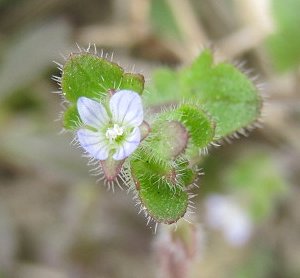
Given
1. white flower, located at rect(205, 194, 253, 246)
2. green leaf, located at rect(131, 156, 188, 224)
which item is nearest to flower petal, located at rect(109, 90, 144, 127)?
green leaf, located at rect(131, 156, 188, 224)

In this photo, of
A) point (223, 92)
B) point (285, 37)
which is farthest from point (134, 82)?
point (285, 37)

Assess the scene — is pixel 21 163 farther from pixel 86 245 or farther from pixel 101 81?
pixel 101 81

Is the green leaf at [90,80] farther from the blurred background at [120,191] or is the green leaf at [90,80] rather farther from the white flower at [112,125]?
the blurred background at [120,191]

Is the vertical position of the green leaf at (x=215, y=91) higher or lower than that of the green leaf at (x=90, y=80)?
higher

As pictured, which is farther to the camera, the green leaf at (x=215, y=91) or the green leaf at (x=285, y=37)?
the green leaf at (x=285, y=37)

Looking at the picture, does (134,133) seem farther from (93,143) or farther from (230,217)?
(230,217)

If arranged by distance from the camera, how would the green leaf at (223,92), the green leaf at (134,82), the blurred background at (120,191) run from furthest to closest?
1. the blurred background at (120,191)
2. the green leaf at (223,92)
3. the green leaf at (134,82)

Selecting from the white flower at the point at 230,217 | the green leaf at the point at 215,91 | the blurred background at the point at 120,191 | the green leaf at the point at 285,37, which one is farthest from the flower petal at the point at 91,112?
the white flower at the point at 230,217

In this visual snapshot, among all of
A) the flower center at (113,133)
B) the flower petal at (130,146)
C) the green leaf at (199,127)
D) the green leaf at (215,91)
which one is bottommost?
the flower petal at (130,146)

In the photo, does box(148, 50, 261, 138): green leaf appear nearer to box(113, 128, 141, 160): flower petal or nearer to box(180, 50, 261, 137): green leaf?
box(180, 50, 261, 137): green leaf
